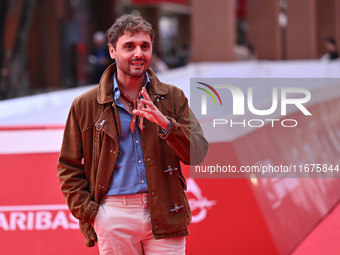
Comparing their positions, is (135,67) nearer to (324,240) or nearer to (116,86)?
(116,86)

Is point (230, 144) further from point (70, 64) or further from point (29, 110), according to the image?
point (70, 64)

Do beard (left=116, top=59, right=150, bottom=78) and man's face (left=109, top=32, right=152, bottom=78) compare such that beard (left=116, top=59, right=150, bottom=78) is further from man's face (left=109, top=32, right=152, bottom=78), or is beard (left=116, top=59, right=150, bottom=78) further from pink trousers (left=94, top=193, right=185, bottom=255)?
pink trousers (left=94, top=193, right=185, bottom=255)

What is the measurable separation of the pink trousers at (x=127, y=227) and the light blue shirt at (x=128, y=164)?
0.04 metres

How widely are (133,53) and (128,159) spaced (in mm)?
505

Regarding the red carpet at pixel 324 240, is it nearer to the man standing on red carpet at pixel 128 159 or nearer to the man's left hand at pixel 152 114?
the man standing on red carpet at pixel 128 159

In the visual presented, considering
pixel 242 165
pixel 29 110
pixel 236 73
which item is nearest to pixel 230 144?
pixel 242 165

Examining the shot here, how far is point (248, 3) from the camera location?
2867 centimetres

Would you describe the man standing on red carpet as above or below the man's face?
below

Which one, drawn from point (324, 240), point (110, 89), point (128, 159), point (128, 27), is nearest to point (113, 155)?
point (128, 159)

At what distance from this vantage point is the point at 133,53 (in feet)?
10.0

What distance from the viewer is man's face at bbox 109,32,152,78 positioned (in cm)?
306

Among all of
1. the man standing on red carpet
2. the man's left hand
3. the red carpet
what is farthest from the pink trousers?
the red carpet

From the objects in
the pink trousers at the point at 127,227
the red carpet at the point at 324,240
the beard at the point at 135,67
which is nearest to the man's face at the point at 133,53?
the beard at the point at 135,67

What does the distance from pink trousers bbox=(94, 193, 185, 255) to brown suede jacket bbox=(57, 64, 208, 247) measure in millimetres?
45
